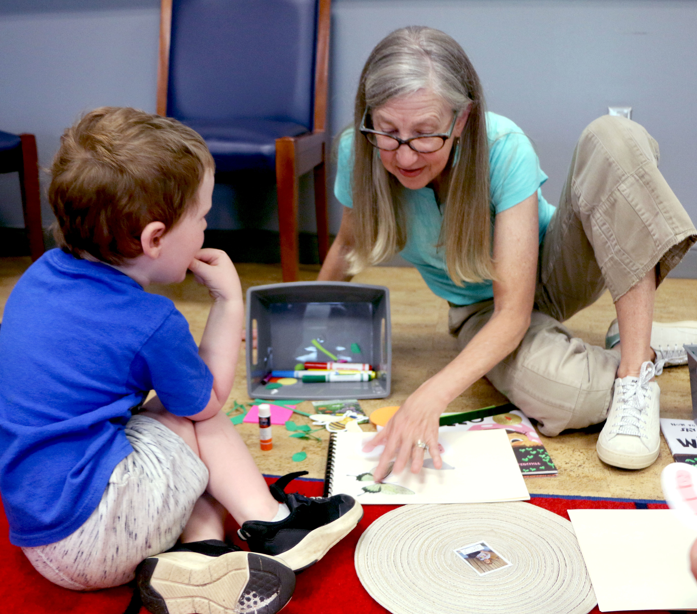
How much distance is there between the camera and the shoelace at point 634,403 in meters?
1.03

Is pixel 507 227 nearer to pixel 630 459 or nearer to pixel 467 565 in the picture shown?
pixel 630 459

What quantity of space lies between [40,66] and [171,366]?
6.81ft

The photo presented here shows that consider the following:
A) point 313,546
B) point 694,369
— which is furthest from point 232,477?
point 694,369

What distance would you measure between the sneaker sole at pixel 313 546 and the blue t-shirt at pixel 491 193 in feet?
1.92

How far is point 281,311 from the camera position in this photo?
1370mm

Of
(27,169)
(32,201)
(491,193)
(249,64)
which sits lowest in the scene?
(32,201)

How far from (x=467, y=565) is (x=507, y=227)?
54 cm

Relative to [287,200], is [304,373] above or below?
below

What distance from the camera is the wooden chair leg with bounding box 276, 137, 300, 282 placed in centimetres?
177

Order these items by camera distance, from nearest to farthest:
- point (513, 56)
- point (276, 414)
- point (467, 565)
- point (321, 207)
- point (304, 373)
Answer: point (467, 565) → point (276, 414) → point (304, 373) → point (513, 56) → point (321, 207)

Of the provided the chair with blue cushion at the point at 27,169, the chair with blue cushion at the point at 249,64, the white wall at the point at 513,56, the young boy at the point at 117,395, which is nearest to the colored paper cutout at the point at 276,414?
the young boy at the point at 117,395

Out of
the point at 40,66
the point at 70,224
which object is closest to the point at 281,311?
the point at 70,224

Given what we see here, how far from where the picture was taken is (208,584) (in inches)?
27.9

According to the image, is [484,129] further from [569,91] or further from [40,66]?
[40,66]
